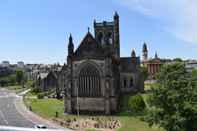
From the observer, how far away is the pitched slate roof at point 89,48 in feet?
181

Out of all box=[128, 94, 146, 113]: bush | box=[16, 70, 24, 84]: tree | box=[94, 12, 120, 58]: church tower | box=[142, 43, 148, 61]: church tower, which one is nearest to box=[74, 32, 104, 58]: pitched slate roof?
box=[128, 94, 146, 113]: bush

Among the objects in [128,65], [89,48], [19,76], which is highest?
[89,48]

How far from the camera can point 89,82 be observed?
56000 mm

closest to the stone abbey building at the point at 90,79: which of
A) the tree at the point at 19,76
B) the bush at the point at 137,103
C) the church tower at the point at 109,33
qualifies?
the bush at the point at 137,103

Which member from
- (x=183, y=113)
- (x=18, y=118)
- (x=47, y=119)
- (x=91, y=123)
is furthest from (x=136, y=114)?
(x=183, y=113)

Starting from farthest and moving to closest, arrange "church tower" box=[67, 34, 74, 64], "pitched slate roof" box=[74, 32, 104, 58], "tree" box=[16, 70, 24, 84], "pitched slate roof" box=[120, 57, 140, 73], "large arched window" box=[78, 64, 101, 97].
→ "tree" box=[16, 70, 24, 84]
"pitched slate roof" box=[120, 57, 140, 73]
"church tower" box=[67, 34, 74, 64]
"large arched window" box=[78, 64, 101, 97]
"pitched slate roof" box=[74, 32, 104, 58]

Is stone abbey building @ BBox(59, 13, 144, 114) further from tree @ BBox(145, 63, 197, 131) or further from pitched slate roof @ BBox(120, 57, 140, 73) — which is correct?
tree @ BBox(145, 63, 197, 131)

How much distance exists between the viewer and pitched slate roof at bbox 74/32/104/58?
181ft

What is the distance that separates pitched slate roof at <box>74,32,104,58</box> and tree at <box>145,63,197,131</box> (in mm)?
21725

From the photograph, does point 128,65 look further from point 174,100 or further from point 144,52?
point 144,52

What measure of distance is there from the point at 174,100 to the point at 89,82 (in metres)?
25.9

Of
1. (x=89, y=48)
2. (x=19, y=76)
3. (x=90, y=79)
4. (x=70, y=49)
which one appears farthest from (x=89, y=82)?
(x=19, y=76)

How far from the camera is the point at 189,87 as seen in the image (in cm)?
3203

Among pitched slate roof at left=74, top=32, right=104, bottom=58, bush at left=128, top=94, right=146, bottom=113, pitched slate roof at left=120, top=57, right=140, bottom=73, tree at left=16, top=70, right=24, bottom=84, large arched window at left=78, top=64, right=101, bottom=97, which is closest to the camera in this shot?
bush at left=128, top=94, right=146, bottom=113
